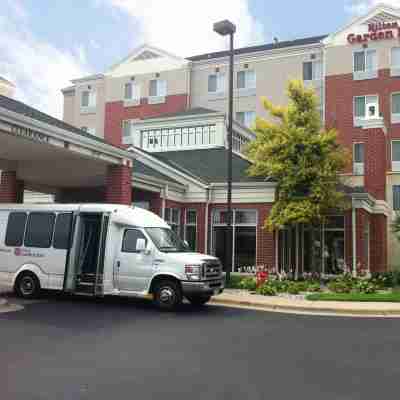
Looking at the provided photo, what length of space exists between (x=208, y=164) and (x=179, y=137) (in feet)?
12.4

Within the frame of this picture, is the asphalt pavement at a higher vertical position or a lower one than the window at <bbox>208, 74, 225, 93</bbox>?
lower

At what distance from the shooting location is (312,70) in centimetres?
3925

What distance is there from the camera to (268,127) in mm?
20516

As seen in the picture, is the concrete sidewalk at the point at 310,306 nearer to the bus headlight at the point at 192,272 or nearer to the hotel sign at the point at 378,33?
the bus headlight at the point at 192,272

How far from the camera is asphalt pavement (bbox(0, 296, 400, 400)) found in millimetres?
6398

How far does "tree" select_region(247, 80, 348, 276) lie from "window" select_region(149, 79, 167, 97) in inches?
977

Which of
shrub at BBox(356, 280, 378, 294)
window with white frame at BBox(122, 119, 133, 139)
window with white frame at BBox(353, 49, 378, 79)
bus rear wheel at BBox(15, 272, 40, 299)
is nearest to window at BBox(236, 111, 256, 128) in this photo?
window with white frame at BBox(353, 49, 378, 79)

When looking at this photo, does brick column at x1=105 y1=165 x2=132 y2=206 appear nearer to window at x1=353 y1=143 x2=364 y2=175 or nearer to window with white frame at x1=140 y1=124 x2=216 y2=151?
window with white frame at x1=140 y1=124 x2=216 y2=151

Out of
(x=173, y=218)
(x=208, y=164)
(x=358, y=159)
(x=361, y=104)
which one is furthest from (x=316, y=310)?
(x=361, y=104)

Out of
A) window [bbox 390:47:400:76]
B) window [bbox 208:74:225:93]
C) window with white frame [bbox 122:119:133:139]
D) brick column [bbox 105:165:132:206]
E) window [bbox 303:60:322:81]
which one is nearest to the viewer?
brick column [bbox 105:165:132:206]

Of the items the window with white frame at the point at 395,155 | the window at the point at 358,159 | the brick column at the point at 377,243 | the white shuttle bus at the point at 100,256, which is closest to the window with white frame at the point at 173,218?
the white shuttle bus at the point at 100,256

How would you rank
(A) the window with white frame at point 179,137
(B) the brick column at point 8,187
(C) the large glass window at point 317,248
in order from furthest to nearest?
(A) the window with white frame at point 179,137 → (C) the large glass window at point 317,248 → (B) the brick column at point 8,187

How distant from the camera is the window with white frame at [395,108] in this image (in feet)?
115

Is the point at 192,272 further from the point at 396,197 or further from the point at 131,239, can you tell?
the point at 396,197
